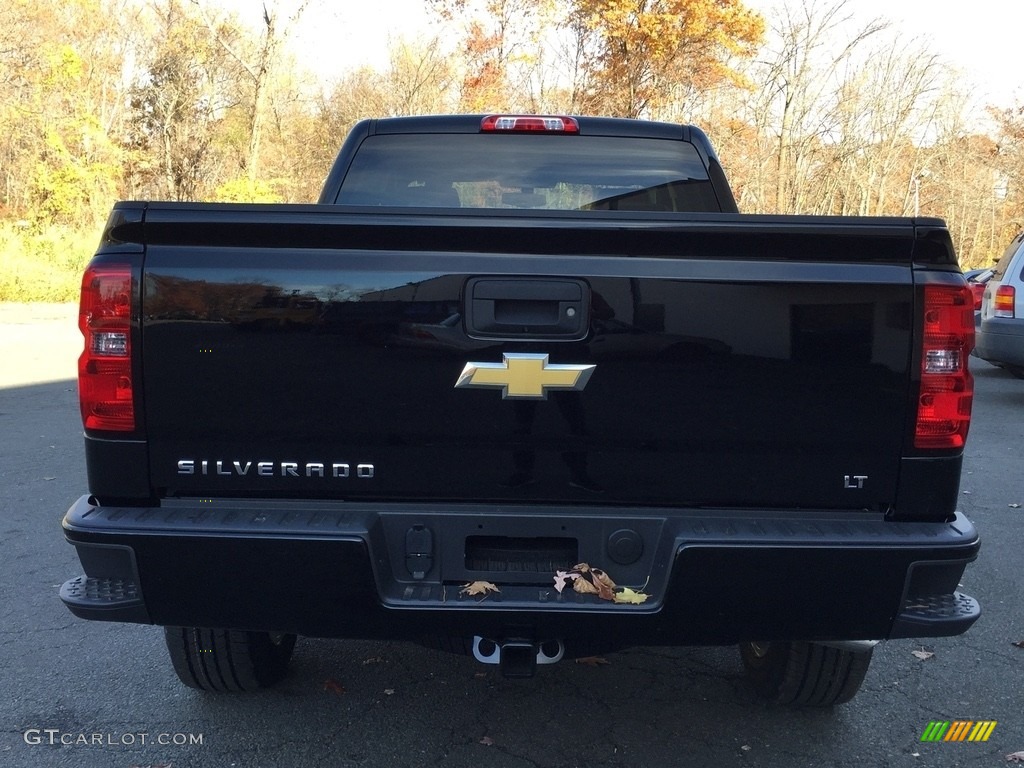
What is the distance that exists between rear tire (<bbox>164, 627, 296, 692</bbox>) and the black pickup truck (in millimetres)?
690

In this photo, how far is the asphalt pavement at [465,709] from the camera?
2.91 meters

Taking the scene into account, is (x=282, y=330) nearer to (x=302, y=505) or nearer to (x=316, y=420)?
(x=316, y=420)

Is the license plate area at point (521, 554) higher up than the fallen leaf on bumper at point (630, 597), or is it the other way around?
the license plate area at point (521, 554)

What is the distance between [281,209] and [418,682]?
6.46ft

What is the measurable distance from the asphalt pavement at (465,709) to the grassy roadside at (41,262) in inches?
666

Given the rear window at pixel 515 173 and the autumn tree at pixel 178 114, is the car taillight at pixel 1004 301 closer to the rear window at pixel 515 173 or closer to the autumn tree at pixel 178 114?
the rear window at pixel 515 173

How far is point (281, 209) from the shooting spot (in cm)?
229

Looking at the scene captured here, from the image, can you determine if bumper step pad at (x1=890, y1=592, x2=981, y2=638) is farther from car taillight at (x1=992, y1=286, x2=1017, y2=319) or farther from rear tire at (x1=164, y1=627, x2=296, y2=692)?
car taillight at (x1=992, y1=286, x2=1017, y2=319)

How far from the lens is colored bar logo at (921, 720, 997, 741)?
3068 mm

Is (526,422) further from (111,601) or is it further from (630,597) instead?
(111,601)

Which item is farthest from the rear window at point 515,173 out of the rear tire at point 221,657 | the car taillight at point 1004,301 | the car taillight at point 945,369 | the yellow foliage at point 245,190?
the yellow foliage at point 245,190

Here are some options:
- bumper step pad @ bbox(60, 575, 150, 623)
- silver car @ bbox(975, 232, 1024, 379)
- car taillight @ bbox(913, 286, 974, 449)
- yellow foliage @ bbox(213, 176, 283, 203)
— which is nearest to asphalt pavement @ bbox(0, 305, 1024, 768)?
bumper step pad @ bbox(60, 575, 150, 623)

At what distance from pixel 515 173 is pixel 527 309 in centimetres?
175

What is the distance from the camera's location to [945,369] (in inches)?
91.0
